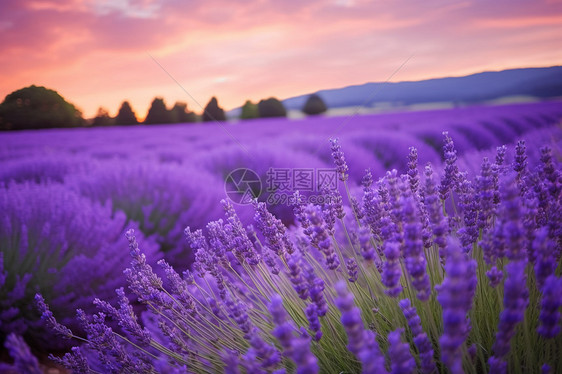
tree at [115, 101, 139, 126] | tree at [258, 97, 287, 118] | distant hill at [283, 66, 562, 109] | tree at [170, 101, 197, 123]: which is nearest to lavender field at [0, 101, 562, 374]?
distant hill at [283, 66, 562, 109]

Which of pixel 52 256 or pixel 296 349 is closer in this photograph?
pixel 296 349

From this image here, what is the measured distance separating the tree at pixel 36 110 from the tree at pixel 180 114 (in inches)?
148

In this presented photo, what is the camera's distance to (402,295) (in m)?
0.96

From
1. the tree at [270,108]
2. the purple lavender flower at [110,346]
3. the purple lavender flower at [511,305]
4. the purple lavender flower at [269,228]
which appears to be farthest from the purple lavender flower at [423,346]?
the tree at [270,108]

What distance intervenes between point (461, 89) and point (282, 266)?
1.97m

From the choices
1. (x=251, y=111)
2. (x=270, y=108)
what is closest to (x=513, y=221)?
(x=270, y=108)

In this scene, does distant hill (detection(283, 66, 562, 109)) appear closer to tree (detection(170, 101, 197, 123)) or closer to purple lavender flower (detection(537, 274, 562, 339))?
purple lavender flower (detection(537, 274, 562, 339))

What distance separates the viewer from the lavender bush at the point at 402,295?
0.48 m

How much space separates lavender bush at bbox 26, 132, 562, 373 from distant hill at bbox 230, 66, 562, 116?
1282 mm

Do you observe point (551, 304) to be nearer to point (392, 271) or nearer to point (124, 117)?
point (392, 271)

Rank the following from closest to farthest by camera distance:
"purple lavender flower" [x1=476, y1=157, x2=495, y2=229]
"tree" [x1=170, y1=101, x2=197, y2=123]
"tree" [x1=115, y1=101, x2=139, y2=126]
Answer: "purple lavender flower" [x1=476, y1=157, x2=495, y2=229]
"tree" [x1=115, y1=101, x2=139, y2=126]
"tree" [x1=170, y1=101, x2=197, y2=123]

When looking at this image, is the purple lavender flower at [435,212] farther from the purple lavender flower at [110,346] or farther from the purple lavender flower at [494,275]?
the purple lavender flower at [110,346]

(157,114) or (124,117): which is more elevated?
(157,114)

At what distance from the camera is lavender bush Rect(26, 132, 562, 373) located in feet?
1.58
